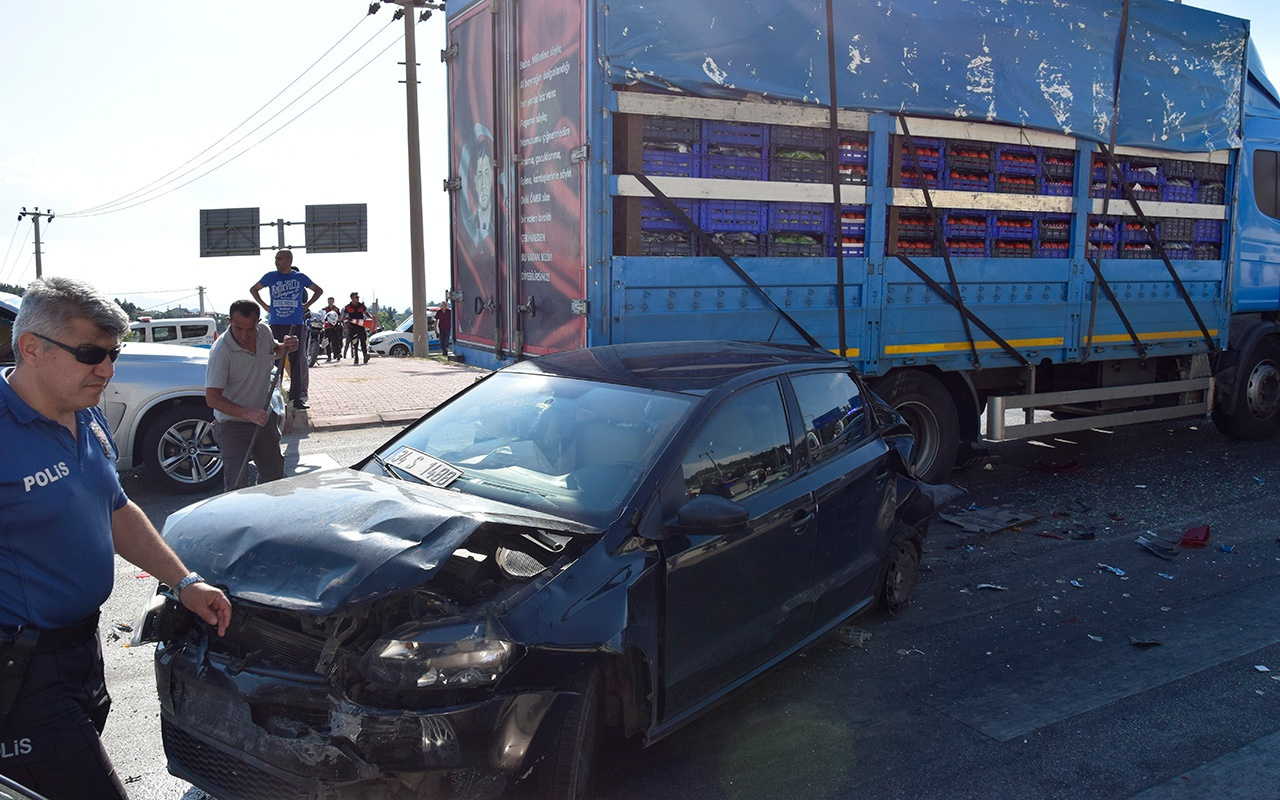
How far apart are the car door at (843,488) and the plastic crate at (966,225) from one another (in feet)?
10.9

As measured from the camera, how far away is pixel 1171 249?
366 inches

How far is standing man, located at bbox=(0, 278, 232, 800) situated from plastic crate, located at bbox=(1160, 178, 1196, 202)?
940 cm

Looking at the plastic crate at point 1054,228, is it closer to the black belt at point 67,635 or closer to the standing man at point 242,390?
the standing man at point 242,390

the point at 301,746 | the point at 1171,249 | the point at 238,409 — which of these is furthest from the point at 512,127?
the point at 1171,249

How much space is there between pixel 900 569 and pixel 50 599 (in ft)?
13.5

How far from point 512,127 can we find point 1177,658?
553 cm

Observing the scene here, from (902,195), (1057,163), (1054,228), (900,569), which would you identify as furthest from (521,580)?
(1057,163)

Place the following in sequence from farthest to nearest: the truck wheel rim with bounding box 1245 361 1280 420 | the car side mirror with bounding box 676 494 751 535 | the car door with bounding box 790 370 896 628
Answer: the truck wheel rim with bounding box 1245 361 1280 420
the car door with bounding box 790 370 896 628
the car side mirror with bounding box 676 494 751 535

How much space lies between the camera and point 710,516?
3424mm

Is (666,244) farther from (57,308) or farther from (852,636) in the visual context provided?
(57,308)

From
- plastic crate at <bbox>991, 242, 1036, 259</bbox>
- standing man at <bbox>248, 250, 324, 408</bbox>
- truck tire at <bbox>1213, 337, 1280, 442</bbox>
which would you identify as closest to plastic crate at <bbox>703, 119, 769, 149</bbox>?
plastic crate at <bbox>991, 242, 1036, 259</bbox>

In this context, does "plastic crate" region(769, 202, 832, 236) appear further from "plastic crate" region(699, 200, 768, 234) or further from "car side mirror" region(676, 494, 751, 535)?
"car side mirror" region(676, 494, 751, 535)

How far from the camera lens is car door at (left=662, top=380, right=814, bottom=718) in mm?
3486

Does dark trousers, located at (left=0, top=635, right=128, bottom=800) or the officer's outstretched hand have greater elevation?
the officer's outstretched hand
